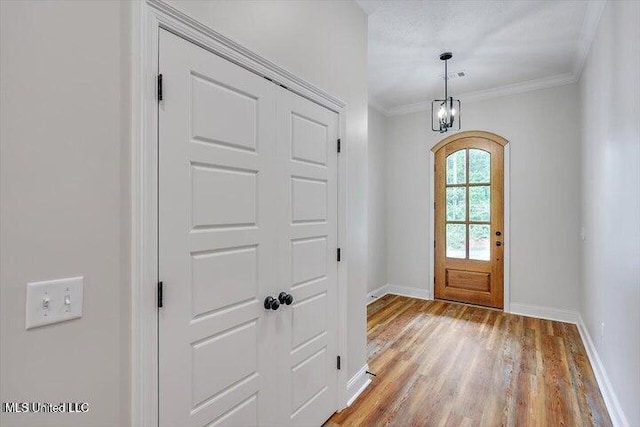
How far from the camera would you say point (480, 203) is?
172 inches

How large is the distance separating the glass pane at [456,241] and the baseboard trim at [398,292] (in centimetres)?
72

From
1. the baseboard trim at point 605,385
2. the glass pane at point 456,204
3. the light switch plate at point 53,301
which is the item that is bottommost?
the baseboard trim at point 605,385

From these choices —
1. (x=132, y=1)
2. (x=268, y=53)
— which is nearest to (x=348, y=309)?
(x=268, y=53)

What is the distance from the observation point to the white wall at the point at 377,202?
15.5 ft

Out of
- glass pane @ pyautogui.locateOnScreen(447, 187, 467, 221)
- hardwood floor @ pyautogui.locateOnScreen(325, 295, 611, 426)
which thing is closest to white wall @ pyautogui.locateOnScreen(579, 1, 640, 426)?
hardwood floor @ pyautogui.locateOnScreen(325, 295, 611, 426)

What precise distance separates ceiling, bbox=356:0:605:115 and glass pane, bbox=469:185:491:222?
4.20 ft

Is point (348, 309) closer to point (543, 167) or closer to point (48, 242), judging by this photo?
point (48, 242)

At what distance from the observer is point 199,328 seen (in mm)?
1273

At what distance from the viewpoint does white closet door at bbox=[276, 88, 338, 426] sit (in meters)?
1.71

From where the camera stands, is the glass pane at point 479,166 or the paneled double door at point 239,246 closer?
the paneled double door at point 239,246

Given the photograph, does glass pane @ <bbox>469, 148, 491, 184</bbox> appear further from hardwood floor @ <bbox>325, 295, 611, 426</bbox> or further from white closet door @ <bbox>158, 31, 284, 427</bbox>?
white closet door @ <bbox>158, 31, 284, 427</bbox>

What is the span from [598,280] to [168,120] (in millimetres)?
3424

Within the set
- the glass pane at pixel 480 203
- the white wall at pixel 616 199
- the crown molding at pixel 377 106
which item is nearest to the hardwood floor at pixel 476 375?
the white wall at pixel 616 199

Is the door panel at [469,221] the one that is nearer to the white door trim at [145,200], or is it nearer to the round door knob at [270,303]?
the round door knob at [270,303]
